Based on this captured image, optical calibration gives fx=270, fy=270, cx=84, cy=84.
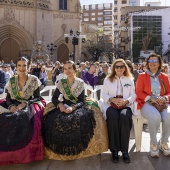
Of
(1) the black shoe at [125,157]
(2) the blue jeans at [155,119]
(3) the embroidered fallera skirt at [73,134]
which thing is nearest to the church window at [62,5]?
(2) the blue jeans at [155,119]

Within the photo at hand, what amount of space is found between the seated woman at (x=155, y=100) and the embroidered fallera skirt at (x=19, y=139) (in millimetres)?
1619

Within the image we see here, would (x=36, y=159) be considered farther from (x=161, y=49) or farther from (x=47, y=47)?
(x=161, y=49)

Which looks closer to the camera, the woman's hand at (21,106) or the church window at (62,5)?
the woman's hand at (21,106)

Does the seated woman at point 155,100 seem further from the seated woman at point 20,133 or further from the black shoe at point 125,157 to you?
the seated woman at point 20,133

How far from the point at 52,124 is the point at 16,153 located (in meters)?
0.61

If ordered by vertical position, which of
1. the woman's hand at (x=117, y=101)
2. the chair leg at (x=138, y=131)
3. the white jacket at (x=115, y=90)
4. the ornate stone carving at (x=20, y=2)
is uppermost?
the ornate stone carving at (x=20, y=2)

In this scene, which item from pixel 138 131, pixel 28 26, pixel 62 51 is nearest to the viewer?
pixel 138 131

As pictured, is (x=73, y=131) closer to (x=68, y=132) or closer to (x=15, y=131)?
(x=68, y=132)

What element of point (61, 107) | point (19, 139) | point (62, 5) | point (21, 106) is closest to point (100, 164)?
point (61, 107)

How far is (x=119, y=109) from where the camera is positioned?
4078 millimetres

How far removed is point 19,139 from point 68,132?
0.66 metres

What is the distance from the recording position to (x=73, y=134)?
368 centimetres

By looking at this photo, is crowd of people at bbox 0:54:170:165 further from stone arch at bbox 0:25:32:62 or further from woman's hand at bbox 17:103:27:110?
stone arch at bbox 0:25:32:62

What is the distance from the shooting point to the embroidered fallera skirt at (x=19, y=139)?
141 inches
